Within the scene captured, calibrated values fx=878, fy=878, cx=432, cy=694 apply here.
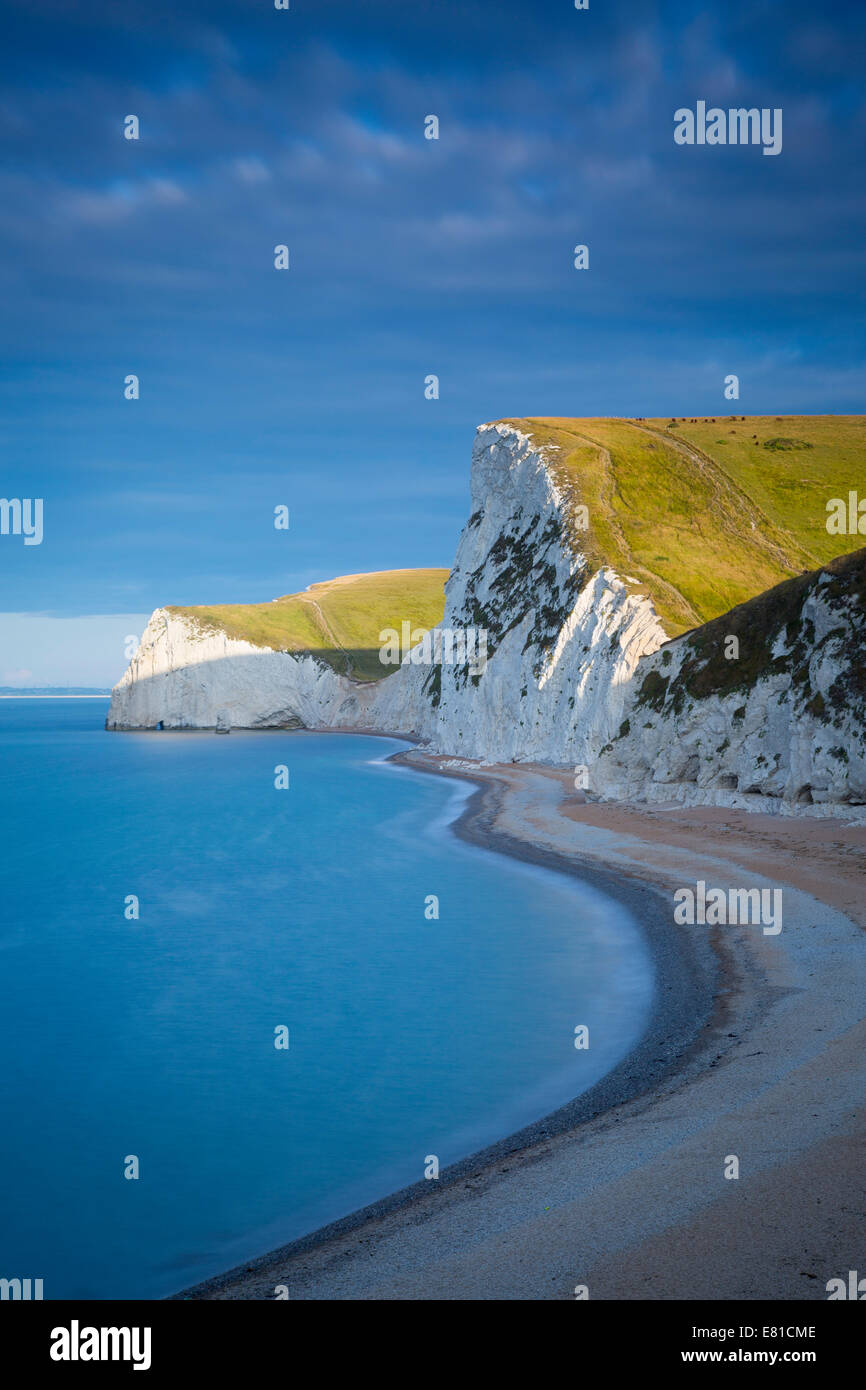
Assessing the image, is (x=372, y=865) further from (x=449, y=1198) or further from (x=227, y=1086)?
(x=449, y=1198)

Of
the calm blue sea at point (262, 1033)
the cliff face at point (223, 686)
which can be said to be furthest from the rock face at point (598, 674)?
the calm blue sea at point (262, 1033)

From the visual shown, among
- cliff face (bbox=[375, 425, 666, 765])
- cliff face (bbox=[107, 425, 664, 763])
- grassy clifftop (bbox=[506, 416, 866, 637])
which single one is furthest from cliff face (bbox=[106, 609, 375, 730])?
grassy clifftop (bbox=[506, 416, 866, 637])

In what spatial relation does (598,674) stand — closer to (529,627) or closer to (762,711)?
(529,627)

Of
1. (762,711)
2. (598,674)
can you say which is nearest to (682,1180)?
(762,711)

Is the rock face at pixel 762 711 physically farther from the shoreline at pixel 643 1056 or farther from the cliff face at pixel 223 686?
the cliff face at pixel 223 686

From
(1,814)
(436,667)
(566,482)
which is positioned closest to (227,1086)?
(1,814)
